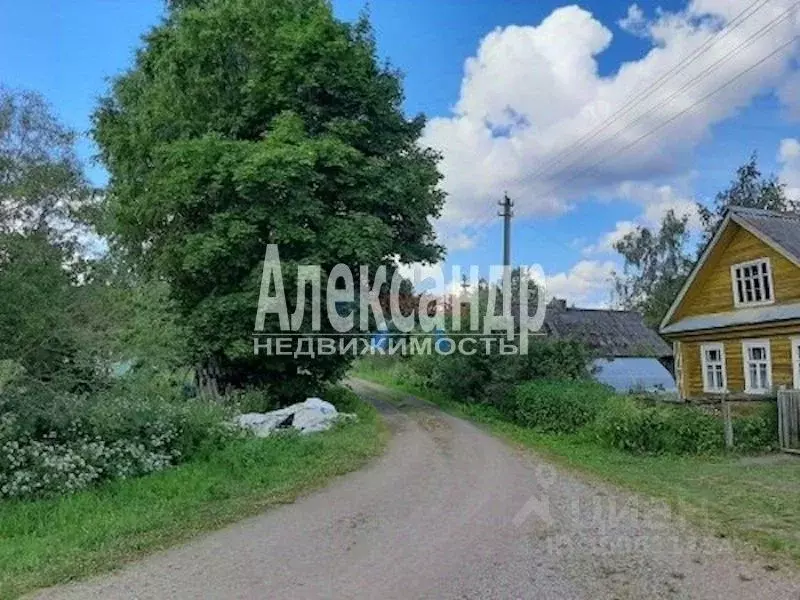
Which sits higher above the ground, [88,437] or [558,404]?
[558,404]

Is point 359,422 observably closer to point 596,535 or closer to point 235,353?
point 235,353

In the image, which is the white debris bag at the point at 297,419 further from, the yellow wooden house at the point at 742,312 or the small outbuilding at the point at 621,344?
the small outbuilding at the point at 621,344

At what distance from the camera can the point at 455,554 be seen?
652 cm

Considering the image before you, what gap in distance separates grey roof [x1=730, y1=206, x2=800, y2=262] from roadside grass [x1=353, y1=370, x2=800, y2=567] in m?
7.53

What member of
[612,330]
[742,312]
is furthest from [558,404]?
[612,330]

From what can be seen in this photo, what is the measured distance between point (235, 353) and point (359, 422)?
3624 millimetres

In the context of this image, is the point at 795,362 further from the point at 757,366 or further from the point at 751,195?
the point at 751,195

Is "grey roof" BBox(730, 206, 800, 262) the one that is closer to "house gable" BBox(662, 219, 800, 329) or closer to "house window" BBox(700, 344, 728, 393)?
"house gable" BBox(662, 219, 800, 329)

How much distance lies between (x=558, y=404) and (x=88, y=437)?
36.2 ft

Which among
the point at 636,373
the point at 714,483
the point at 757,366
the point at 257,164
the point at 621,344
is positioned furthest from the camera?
the point at 621,344

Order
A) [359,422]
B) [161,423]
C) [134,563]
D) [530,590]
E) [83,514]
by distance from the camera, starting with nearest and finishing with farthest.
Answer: [530,590]
[134,563]
[83,514]
[161,423]
[359,422]

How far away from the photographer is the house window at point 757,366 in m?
18.4

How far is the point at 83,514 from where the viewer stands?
8.50 m

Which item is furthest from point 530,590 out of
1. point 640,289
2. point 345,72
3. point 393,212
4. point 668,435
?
point 640,289
